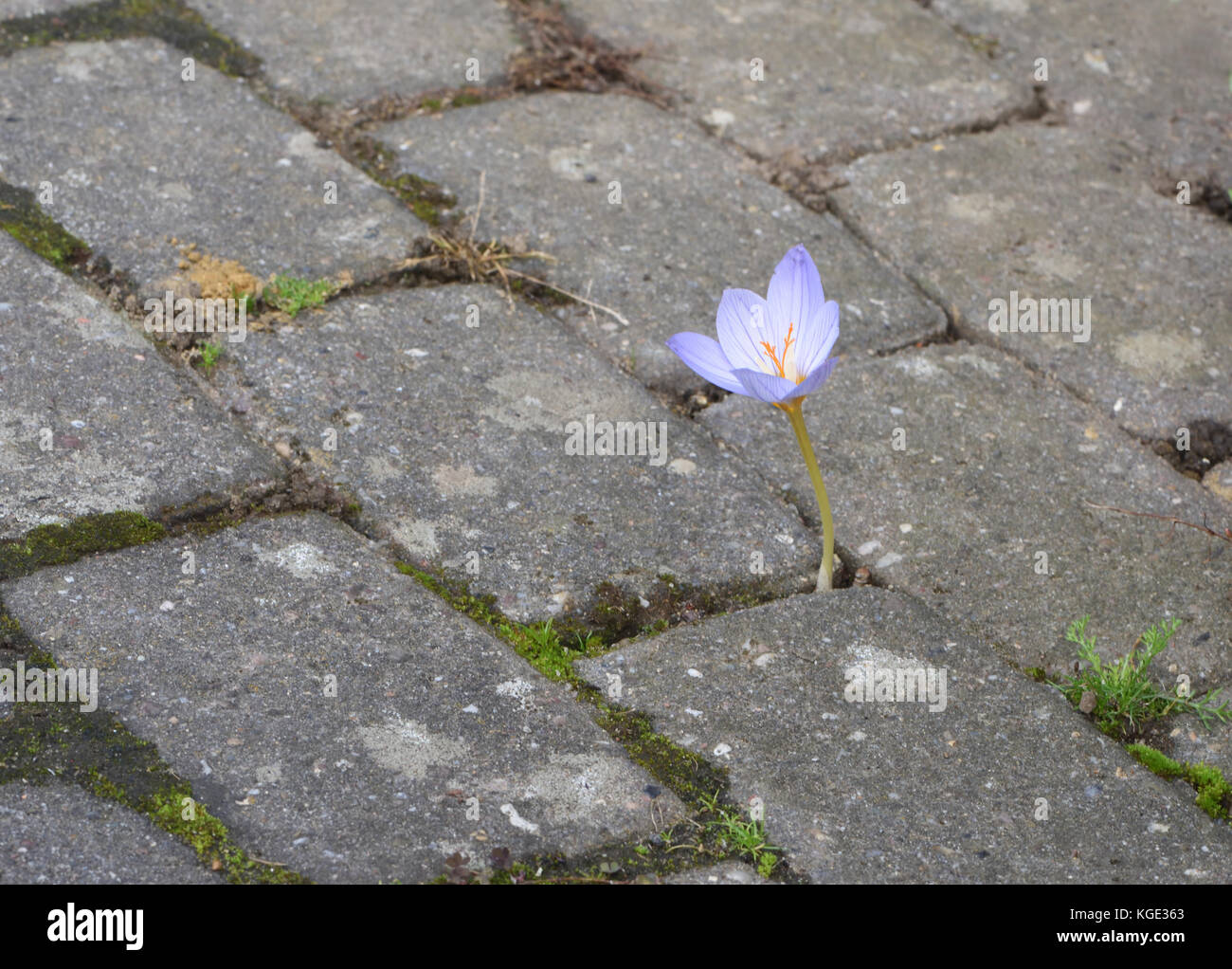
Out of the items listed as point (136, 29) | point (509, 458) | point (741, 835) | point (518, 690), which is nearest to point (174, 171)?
point (136, 29)

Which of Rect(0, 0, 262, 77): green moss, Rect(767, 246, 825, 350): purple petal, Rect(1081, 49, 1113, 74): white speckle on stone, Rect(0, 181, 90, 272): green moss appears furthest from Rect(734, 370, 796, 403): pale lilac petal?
Rect(1081, 49, 1113, 74): white speckle on stone

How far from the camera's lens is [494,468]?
2471mm

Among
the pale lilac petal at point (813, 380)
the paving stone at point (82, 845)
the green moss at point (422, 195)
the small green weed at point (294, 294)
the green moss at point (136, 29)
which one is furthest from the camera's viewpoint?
the green moss at point (136, 29)

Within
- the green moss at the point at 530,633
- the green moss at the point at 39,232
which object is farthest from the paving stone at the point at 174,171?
the green moss at the point at 530,633

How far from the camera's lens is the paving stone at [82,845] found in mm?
1672

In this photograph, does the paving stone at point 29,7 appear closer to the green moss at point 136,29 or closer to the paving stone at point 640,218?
the green moss at point 136,29

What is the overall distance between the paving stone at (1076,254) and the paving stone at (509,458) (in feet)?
2.83

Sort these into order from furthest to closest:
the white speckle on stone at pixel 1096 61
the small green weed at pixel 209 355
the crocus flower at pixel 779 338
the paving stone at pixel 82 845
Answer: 1. the white speckle on stone at pixel 1096 61
2. the small green weed at pixel 209 355
3. the crocus flower at pixel 779 338
4. the paving stone at pixel 82 845

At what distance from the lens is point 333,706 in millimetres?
1965

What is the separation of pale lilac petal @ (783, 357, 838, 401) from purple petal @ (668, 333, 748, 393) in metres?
0.07

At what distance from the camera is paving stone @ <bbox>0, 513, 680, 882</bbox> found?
180 cm

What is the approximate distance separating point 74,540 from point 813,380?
1217 millimetres

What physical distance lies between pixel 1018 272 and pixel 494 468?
56.2 inches

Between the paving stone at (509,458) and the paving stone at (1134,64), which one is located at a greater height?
the paving stone at (1134,64)
